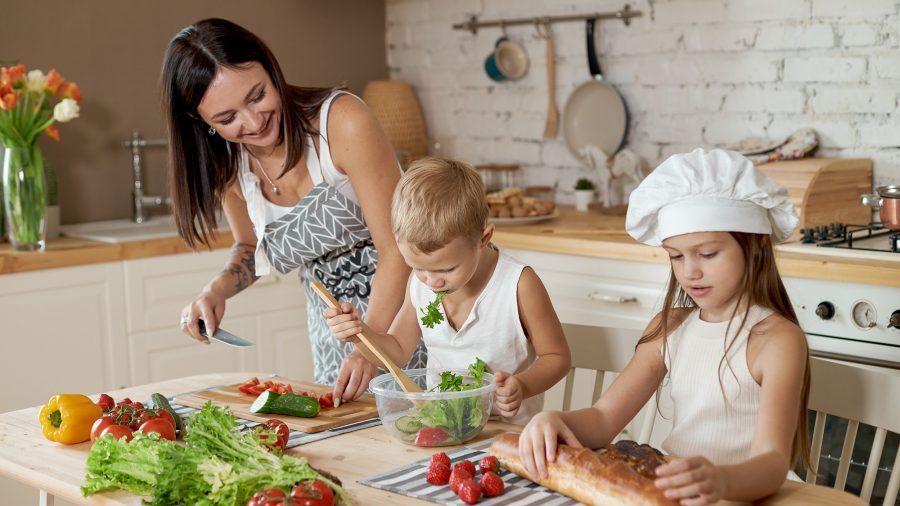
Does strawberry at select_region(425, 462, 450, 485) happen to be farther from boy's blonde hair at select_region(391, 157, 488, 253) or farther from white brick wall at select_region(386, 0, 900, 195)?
white brick wall at select_region(386, 0, 900, 195)

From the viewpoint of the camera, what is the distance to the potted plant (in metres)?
3.55

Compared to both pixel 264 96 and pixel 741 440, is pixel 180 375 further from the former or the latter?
pixel 741 440

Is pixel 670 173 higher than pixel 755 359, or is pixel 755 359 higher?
pixel 670 173

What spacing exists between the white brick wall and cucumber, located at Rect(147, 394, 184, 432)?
2.09 meters

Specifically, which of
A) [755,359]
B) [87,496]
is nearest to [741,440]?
[755,359]

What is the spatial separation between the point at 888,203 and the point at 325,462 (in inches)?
62.0

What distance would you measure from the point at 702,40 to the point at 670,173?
6.13ft

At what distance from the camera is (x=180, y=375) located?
Result: 11.1 feet

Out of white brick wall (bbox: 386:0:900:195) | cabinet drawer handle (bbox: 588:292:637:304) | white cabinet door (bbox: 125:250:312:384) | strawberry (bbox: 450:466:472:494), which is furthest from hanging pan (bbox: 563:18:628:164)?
strawberry (bbox: 450:466:472:494)

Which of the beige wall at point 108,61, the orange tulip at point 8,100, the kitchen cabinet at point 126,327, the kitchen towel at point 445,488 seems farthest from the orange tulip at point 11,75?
the kitchen towel at point 445,488

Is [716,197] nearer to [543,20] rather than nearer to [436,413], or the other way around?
[436,413]

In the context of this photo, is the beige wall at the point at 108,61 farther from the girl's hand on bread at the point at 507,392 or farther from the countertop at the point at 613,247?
the girl's hand on bread at the point at 507,392

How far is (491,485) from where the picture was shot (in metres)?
1.32

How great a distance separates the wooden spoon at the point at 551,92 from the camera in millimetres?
3715
